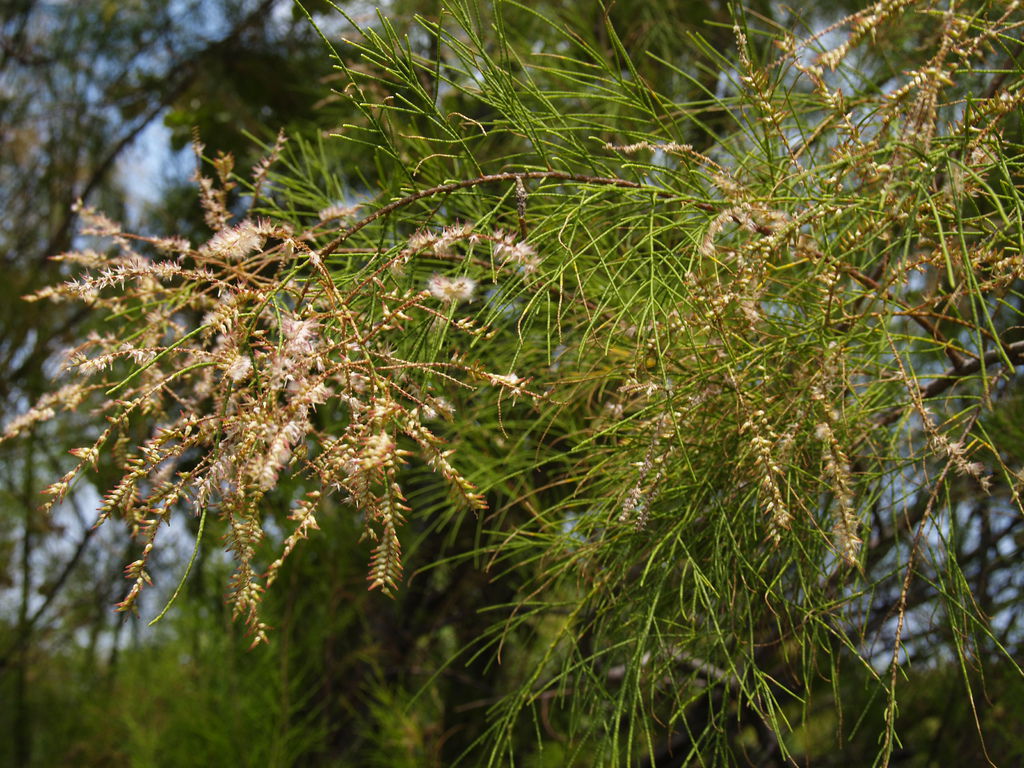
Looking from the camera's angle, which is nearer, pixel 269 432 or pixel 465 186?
pixel 269 432

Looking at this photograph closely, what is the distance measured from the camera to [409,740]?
132cm

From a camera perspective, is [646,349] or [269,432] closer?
[269,432]

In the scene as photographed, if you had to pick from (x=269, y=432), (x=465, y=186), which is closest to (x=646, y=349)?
(x=465, y=186)

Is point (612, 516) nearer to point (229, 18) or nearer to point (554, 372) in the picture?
point (554, 372)

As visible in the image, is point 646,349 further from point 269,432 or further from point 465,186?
point 269,432

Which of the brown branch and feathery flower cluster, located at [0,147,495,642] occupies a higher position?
the brown branch

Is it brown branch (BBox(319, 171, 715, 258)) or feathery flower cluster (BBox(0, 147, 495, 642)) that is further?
brown branch (BBox(319, 171, 715, 258))

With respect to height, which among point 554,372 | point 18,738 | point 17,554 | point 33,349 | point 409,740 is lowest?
point 409,740

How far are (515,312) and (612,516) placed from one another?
203 millimetres

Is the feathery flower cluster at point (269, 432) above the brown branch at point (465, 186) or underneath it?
underneath

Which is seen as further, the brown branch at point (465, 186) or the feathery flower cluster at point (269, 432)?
the brown branch at point (465, 186)

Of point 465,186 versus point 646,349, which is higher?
point 465,186

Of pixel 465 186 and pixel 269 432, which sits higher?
pixel 465 186

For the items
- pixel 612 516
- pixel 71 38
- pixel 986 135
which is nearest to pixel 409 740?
pixel 612 516
